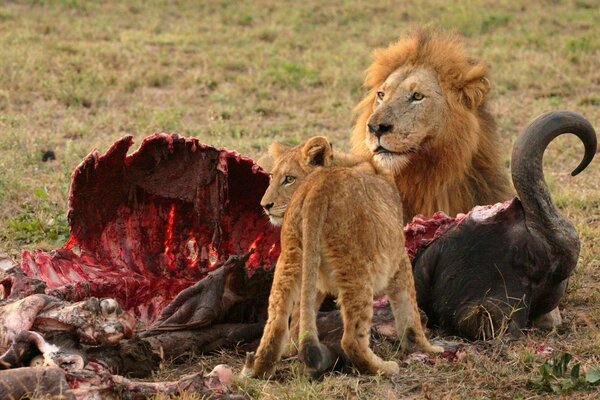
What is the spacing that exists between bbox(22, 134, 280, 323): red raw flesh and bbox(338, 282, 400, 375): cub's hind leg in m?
0.96

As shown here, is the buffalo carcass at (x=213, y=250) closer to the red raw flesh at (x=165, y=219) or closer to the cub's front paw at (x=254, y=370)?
the red raw flesh at (x=165, y=219)

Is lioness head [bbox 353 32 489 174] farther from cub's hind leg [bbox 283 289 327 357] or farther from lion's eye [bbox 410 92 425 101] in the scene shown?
cub's hind leg [bbox 283 289 327 357]

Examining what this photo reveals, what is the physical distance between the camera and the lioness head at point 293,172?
14.7 feet

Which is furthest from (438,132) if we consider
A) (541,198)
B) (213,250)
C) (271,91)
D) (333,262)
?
(271,91)

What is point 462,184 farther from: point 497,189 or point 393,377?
point 393,377

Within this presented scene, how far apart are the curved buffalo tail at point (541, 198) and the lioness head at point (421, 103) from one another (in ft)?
3.39

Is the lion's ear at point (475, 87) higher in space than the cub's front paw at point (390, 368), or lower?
higher

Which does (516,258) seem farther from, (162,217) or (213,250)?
(162,217)

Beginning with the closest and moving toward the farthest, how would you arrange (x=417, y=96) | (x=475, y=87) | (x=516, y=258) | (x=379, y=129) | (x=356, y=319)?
(x=356, y=319) < (x=516, y=258) < (x=379, y=129) < (x=417, y=96) < (x=475, y=87)

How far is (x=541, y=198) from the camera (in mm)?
4672

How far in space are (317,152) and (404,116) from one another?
1365mm

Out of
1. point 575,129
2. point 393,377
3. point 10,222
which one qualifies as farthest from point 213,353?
point 10,222

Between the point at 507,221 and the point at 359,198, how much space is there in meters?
0.92

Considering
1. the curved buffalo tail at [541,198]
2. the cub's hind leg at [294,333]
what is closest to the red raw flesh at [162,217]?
the cub's hind leg at [294,333]
